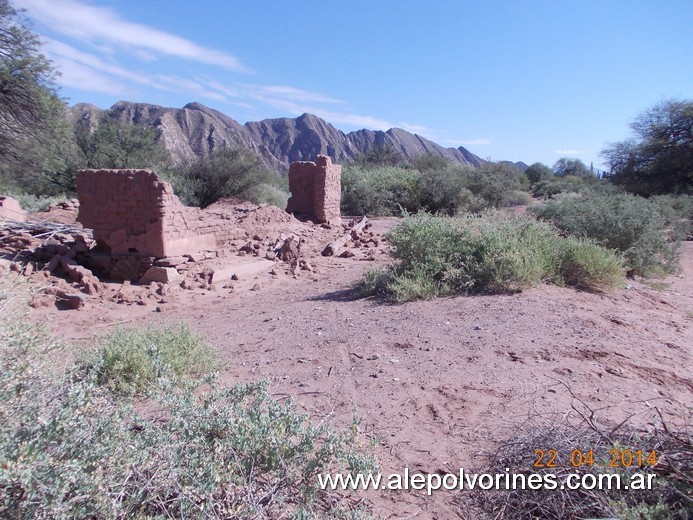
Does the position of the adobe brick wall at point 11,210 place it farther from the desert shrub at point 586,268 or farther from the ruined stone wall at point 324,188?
the desert shrub at point 586,268

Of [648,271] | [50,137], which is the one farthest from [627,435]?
[50,137]

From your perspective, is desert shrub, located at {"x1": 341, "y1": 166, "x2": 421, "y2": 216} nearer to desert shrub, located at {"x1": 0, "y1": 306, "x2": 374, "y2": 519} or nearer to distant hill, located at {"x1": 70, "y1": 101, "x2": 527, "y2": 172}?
distant hill, located at {"x1": 70, "y1": 101, "x2": 527, "y2": 172}

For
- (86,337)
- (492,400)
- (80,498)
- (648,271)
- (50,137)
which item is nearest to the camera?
(80,498)

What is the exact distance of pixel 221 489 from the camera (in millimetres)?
2275

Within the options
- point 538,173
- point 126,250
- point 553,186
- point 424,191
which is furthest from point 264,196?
point 538,173

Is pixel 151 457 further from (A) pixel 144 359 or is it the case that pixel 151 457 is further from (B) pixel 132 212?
(B) pixel 132 212

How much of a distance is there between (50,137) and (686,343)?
1591 cm

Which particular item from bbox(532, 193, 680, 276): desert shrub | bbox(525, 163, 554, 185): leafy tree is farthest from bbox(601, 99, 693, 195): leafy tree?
bbox(525, 163, 554, 185): leafy tree

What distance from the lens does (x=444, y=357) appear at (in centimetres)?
479

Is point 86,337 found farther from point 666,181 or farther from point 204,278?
point 666,181

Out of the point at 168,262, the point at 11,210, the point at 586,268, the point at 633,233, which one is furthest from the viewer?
the point at 11,210
